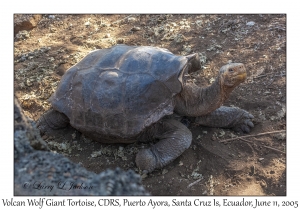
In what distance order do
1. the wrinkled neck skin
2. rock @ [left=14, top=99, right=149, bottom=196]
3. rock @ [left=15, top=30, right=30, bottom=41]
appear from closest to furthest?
rock @ [left=14, top=99, right=149, bottom=196] < the wrinkled neck skin < rock @ [left=15, top=30, right=30, bottom=41]

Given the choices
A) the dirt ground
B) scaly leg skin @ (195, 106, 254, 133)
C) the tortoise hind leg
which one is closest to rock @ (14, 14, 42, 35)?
the dirt ground

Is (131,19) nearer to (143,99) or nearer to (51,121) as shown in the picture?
(51,121)

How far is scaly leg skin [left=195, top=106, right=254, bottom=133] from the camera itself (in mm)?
4527

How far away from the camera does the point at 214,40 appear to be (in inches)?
253

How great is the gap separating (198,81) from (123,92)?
76.0 inches

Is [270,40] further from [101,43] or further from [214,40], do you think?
[101,43]

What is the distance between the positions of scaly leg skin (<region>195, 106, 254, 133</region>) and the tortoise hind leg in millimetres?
2129

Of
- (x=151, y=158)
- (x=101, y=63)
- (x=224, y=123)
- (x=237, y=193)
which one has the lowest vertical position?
(x=237, y=193)

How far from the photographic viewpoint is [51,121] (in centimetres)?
482

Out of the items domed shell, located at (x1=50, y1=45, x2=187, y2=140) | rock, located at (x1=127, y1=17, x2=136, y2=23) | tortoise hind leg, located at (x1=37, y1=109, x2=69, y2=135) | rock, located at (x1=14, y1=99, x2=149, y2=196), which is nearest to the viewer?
rock, located at (x1=14, y1=99, x2=149, y2=196)

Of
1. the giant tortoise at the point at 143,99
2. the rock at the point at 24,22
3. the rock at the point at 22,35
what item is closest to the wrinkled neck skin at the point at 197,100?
the giant tortoise at the point at 143,99

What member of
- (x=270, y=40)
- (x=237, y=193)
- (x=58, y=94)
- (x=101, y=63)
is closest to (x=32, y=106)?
(x=58, y=94)

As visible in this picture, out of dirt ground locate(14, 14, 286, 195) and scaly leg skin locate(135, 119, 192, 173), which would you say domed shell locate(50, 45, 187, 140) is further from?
dirt ground locate(14, 14, 286, 195)

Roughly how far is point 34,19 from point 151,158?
5769mm
